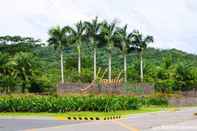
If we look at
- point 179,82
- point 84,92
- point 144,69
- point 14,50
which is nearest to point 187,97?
point 84,92

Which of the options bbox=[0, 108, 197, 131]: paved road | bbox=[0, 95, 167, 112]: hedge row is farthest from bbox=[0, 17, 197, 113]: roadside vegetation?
bbox=[0, 108, 197, 131]: paved road

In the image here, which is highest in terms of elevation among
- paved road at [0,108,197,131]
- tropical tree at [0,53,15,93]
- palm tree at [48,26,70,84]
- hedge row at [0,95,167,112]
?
palm tree at [48,26,70,84]

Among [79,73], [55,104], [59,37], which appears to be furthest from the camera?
[79,73]

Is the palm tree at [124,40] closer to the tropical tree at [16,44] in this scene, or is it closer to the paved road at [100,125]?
the tropical tree at [16,44]

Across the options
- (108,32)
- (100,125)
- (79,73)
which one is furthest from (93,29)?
(100,125)

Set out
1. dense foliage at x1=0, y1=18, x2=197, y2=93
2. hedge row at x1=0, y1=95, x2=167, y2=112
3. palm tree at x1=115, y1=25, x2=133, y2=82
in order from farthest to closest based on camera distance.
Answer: palm tree at x1=115, y1=25, x2=133, y2=82 < dense foliage at x1=0, y1=18, x2=197, y2=93 < hedge row at x1=0, y1=95, x2=167, y2=112

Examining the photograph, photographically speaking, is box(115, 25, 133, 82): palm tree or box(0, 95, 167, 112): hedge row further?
box(115, 25, 133, 82): palm tree

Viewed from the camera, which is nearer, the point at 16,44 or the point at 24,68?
the point at 24,68

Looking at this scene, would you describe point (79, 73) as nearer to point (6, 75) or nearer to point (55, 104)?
point (6, 75)

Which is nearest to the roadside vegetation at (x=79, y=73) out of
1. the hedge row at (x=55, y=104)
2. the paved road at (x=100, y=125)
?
the hedge row at (x=55, y=104)

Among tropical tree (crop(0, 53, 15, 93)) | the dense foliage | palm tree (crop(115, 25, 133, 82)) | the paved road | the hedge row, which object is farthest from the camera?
palm tree (crop(115, 25, 133, 82))

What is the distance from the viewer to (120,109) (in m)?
49.3

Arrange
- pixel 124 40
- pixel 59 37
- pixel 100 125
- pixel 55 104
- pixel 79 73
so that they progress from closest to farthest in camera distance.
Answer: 1. pixel 100 125
2. pixel 55 104
3. pixel 59 37
4. pixel 124 40
5. pixel 79 73

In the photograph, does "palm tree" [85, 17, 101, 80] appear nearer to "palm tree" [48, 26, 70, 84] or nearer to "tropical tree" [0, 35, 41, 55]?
"palm tree" [48, 26, 70, 84]
